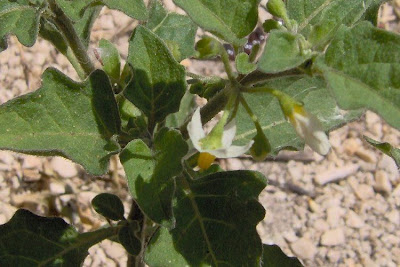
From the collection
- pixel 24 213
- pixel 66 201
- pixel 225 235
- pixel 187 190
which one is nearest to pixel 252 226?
pixel 225 235

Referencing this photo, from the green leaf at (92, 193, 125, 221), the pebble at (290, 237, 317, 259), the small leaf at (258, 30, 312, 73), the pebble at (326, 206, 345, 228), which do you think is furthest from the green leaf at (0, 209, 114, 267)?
the pebble at (326, 206, 345, 228)

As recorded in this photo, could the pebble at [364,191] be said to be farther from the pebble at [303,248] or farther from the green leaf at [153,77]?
the green leaf at [153,77]

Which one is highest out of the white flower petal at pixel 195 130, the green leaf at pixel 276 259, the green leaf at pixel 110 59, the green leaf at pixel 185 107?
the white flower petal at pixel 195 130

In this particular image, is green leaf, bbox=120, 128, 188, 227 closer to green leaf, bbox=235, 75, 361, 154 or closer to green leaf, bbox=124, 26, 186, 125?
green leaf, bbox=124, 26, 186, 125

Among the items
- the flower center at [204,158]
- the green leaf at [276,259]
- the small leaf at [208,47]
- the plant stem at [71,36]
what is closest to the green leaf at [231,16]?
the small leaf at [208,47]

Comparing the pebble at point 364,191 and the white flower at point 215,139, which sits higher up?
the white flower at point 215,139

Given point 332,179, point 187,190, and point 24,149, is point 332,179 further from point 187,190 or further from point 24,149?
point 24,149

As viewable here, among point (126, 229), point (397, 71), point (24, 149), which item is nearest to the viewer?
point (397, 71)
